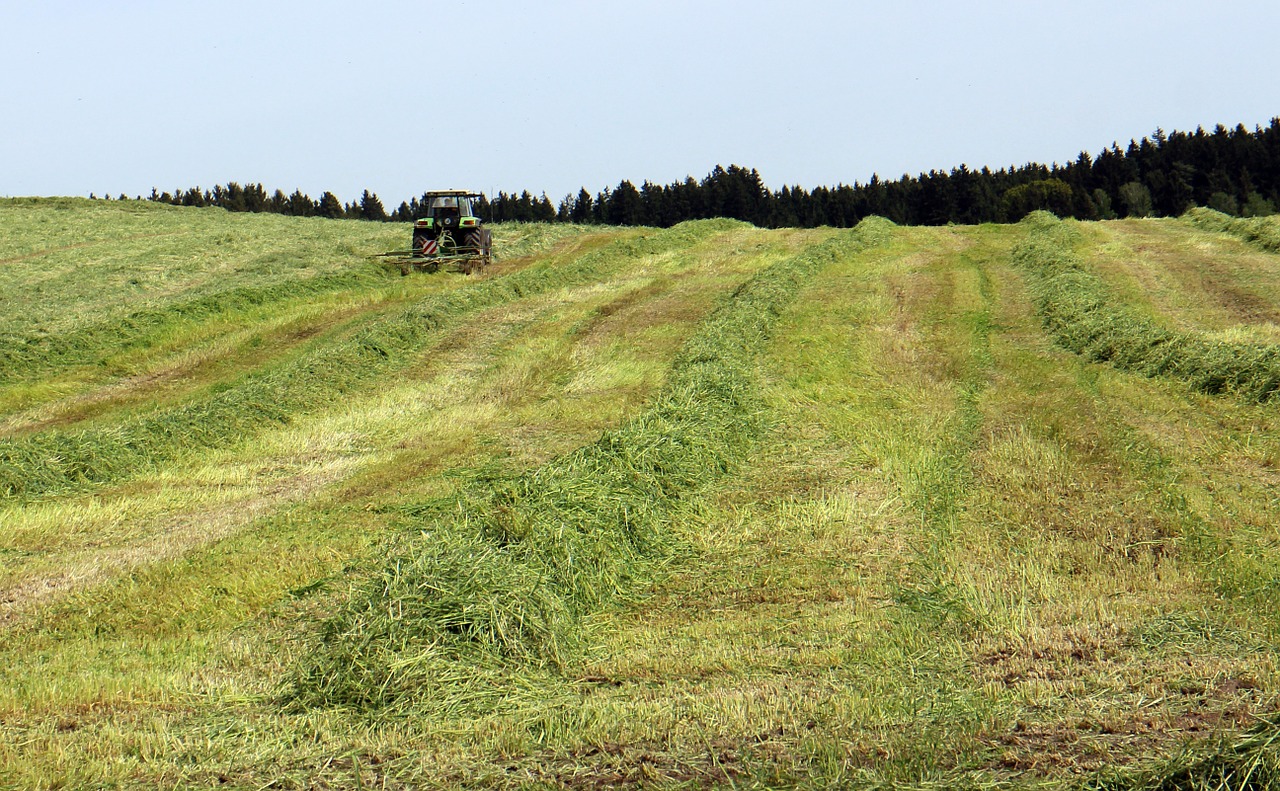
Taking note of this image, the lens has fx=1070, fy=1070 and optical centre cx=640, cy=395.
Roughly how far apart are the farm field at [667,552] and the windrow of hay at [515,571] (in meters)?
0.03

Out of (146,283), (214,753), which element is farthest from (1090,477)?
(146,283)

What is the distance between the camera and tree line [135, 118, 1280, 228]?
71875 millimetres

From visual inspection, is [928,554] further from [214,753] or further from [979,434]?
[214,753]

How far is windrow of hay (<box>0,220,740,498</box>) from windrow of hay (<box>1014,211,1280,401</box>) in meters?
11.5

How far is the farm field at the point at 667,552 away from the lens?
5.18 m

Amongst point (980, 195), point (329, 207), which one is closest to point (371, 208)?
point (329, 207)

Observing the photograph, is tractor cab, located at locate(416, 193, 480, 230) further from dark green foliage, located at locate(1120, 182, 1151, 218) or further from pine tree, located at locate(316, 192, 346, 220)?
pine tree, located at locate(316, 192, 346, 220)

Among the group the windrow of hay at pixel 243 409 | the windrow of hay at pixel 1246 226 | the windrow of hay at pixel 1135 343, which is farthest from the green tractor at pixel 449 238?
the windrow of hay at pixel 1246 226

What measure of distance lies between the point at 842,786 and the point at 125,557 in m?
7.26

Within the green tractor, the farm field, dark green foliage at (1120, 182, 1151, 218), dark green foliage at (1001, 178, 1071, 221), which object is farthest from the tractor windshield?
dark green foliage at (1120, 182, 1151, 218)

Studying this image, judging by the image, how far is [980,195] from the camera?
77.6m

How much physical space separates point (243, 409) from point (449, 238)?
18223 millimetres

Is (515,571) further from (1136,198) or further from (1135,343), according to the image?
(1136,198)

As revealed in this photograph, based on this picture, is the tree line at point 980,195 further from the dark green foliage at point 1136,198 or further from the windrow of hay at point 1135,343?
the windrow of hay at point 1135,343
